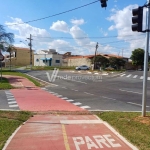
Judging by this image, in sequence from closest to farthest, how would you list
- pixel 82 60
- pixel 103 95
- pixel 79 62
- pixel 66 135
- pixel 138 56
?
pixel 66 135 < pixel 103 95 < pixel 138 56 < pixel 82 60 < pixel 79 62

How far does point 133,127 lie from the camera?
20.4 feet

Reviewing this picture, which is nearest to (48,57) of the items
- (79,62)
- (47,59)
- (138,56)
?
(47,59)

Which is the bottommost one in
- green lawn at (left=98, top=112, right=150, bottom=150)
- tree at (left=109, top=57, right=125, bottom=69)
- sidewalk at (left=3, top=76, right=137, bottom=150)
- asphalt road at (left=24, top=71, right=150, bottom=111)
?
asphalt road at (left=24, top=71, right=150, bottom=111)

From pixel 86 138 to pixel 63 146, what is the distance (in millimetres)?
817

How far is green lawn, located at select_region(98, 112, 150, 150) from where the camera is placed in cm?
510

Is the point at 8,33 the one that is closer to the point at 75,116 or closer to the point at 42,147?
the point at 75,116

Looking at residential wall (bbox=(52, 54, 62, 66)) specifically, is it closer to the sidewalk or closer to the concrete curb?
the sidewalk

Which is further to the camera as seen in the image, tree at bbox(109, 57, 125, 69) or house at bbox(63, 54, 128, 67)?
house at bbox(63, 54, 128, 67)

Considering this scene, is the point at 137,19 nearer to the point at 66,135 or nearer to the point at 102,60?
the point at 66,135

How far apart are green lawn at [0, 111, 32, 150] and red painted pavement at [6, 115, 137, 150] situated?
217 millimetres

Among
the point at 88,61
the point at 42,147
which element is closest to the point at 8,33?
the point at 88,61

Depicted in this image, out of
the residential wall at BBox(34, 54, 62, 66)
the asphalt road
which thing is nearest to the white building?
the residential wall at BBox(34, 54, 62, 66)

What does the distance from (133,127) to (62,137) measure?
2289mm

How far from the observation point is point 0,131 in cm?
575
